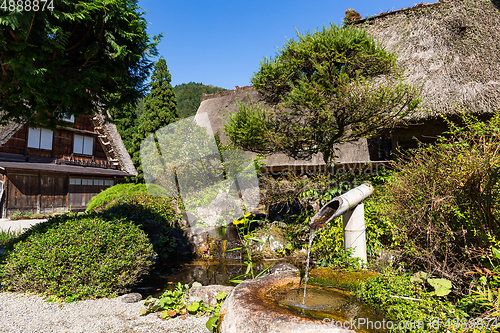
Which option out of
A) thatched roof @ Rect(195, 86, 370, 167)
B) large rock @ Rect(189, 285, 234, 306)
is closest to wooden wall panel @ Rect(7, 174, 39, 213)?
thatched roof @ Rect(195, 86, 370, 167)

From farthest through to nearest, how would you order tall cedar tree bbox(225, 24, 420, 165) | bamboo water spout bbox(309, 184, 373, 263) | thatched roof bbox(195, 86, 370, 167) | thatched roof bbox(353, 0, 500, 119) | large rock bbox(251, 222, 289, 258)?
thatched roof bbox(195, 86, 370, 167)
thatched roof bbox(353, 0, 500, 119)
large rock bbox(251, 222, 289, 258)
tall cedar tree bbox(225, 24, 420, 165)
bamboo water spout bbox(309, 184, 373, 263)

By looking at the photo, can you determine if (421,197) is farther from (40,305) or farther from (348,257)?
(40,305)

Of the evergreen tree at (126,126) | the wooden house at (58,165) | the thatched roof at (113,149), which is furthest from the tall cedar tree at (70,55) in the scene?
the evergreen tree at (126,126)

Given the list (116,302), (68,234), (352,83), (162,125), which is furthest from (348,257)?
(162,125)

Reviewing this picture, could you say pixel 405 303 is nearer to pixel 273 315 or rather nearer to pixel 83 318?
pixel 273 315

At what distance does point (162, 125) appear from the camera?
15398 millimetres

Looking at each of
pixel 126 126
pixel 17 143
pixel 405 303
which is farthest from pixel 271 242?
pixel 126 126

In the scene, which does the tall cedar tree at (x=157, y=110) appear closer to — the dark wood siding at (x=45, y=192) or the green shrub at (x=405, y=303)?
the dark wood siding at (x=45, y=192)

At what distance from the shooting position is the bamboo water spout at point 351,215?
278cm

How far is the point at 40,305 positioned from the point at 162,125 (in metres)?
12.5

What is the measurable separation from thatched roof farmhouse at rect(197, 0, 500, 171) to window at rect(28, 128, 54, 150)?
1228 cm

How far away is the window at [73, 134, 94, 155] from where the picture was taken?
16078mm

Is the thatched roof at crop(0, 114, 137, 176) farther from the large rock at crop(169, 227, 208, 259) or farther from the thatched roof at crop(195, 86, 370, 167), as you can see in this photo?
the large rock at crop(169, 227, 208, 259)

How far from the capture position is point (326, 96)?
229 inches
